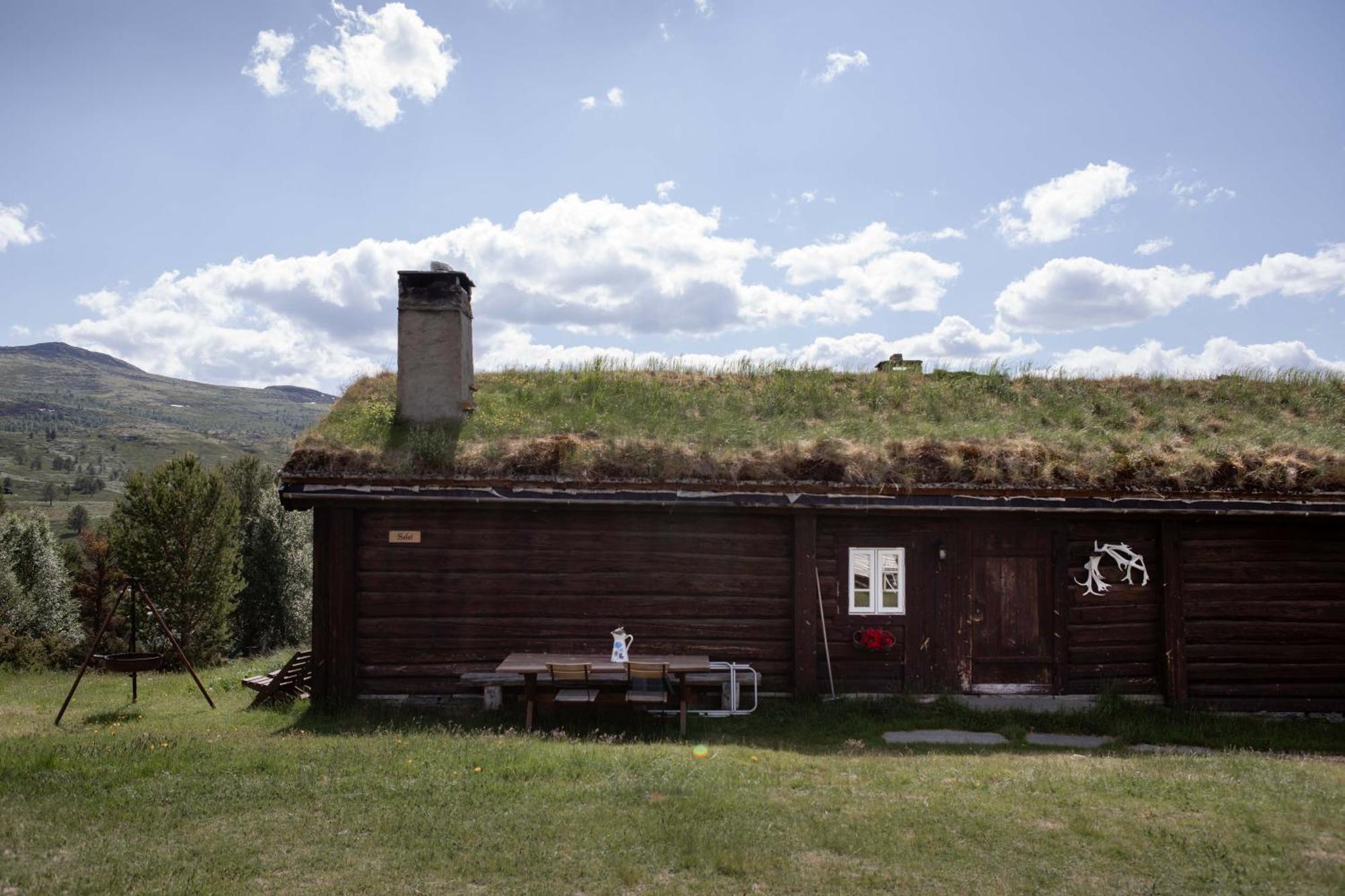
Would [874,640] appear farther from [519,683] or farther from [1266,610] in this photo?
[1266,610]

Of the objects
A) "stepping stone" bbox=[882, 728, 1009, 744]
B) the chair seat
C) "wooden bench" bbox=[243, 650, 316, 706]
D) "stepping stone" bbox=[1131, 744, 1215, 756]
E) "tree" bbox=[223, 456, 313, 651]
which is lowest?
"tree" bbox=[223, 456, 313, 651]

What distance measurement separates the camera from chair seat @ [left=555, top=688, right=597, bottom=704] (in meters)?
9.34

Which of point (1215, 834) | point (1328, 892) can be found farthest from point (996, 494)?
point (1328, 892)

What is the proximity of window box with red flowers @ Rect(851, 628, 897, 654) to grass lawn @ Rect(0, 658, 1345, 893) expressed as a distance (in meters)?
1.61

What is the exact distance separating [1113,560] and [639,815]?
7878 millimetres

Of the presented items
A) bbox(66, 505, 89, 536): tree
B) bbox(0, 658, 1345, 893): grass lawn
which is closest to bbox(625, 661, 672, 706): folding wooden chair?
bbox(0, 658, 1345, 893): grass lawn

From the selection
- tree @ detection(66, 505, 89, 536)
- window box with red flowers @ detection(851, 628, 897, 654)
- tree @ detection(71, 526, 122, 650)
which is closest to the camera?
window box with red flowers @ detection(851, 628, 897, 654)

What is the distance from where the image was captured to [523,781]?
23.8 ft

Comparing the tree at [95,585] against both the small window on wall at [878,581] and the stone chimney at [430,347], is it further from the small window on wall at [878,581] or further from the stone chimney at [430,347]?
the small window on wall at [878,581]

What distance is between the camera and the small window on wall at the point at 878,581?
36.7 ft

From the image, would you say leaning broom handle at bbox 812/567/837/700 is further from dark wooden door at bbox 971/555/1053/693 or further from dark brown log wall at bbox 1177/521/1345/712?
dark brown log wall at bbox 1177/521/1345/712

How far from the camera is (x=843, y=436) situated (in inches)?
468

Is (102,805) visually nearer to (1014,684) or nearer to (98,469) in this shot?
(1014,684)

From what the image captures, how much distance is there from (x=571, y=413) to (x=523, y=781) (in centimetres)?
621
